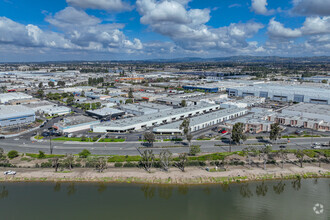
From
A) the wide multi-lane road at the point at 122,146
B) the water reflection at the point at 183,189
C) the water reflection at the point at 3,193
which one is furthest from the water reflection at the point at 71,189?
the water reflection at the point at 183,189

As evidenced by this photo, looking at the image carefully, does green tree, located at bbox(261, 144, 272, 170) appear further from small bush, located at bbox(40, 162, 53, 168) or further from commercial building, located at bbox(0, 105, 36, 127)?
commercial building, located at bbox(0, 105, 36, 127)

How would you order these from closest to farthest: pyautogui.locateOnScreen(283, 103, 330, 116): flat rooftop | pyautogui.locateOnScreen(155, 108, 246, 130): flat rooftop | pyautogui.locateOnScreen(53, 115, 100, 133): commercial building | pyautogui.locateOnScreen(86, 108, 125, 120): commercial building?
pyautogui.locateOnScreen(53, 115, 100, 133): commercial building, pyautogui.locateOnScreen(155, 108, 246, 130): flat rooftop, pyautogui.locateOnScreen(283, 103, 330, 116): flat rooftop, pyautogui.locateOnScreen(86, 108, 125, 120): commercial building

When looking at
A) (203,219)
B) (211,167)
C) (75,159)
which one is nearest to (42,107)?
(75,159)

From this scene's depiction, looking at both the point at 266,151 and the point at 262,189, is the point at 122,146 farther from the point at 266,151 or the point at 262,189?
the point at 266,151

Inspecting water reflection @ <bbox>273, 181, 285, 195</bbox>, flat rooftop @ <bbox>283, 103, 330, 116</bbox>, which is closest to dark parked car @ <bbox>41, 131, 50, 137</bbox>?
water reflection @ <bbox>273, 181, 285, 195</bbox>

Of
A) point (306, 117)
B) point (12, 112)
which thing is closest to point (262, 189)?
point (306, 117)

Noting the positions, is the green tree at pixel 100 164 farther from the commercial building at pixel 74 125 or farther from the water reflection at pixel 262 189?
the water reflection at pixel 262 189

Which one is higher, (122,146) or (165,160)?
(165,160)
